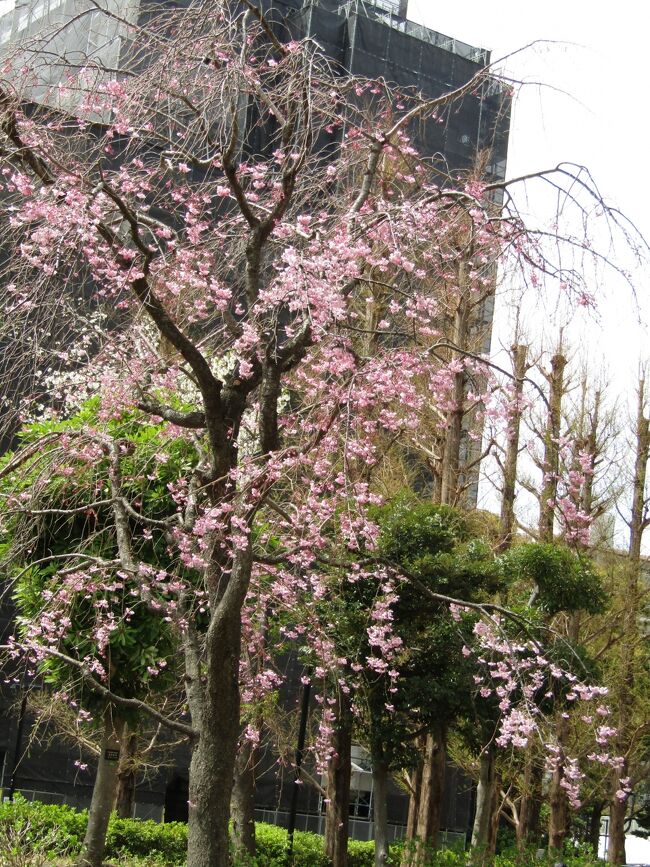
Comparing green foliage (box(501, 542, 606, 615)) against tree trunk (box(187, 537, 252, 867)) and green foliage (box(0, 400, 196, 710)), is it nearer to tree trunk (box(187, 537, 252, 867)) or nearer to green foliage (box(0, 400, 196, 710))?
green foliage (box(0, 400, 196, 710))

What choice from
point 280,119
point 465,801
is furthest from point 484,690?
point 465,801

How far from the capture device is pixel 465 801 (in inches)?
1204

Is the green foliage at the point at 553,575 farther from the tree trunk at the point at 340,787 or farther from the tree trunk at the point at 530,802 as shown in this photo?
the tree trunk at the point at 530,802

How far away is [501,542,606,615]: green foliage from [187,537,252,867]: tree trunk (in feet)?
24.6

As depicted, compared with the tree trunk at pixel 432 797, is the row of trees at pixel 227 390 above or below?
above

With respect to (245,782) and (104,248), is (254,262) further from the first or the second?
(245,782)

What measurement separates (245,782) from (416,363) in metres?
9.04

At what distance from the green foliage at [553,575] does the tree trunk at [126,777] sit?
625 cm

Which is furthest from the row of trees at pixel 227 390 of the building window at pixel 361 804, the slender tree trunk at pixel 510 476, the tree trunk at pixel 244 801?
the building window at pixel 361 804

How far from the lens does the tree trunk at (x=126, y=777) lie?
16016 millimetres

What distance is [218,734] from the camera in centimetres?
665

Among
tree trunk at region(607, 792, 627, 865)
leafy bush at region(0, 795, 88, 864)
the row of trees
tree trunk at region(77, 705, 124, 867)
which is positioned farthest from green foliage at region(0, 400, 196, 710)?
tree trunk at region(607, 792, 627, 865)

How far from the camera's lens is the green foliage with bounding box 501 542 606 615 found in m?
13.5

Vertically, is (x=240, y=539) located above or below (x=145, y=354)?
below
